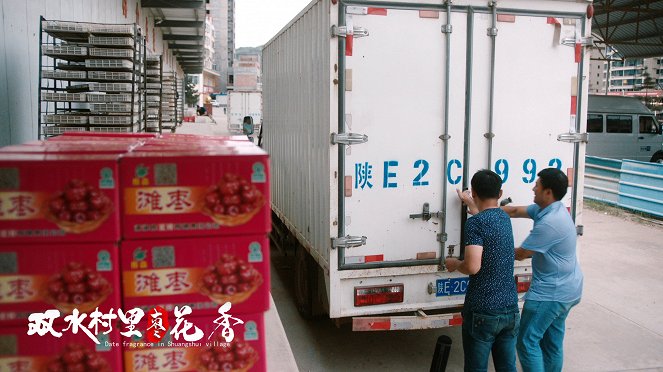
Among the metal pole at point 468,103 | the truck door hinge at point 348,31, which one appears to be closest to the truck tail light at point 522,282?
the metal pole at point 468,103

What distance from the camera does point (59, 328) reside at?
2.40 m

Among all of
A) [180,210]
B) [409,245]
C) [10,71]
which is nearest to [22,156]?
[180,210]

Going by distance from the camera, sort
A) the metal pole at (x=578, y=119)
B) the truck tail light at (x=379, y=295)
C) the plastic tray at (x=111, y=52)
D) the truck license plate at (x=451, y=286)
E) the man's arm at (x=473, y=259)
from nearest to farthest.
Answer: the man's arm at (x=473, y=259) < the truck tail light at (x=379, y=295) < the truck license plate at (x=451, y=286) < the metal pole at (x=578, y=119) < the plastic tray at (x=111, y=52)

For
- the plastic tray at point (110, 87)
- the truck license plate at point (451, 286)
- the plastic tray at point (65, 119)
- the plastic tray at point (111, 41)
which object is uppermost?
the plastic tray at point (111, 41)

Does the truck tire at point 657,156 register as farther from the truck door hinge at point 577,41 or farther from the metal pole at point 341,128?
the metal pole at point 341,128

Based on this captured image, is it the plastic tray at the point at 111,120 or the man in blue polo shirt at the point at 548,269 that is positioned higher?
the plastic tray at the point at 111,120

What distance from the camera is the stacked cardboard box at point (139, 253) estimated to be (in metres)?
2.32

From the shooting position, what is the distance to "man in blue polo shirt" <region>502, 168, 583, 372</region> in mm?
4379

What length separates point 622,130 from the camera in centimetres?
1975

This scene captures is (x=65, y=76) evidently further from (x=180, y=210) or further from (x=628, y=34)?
(x=628, y=34)

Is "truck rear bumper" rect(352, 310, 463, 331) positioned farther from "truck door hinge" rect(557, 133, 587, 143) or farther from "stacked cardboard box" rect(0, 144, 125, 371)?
"stacked cardboard box" rect(0, 144, 125, 371)

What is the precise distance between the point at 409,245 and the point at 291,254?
302cm

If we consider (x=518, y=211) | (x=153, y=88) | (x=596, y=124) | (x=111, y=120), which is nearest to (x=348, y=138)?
(x=518, y=211)

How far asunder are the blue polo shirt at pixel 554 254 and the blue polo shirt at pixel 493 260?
0.32 meters
